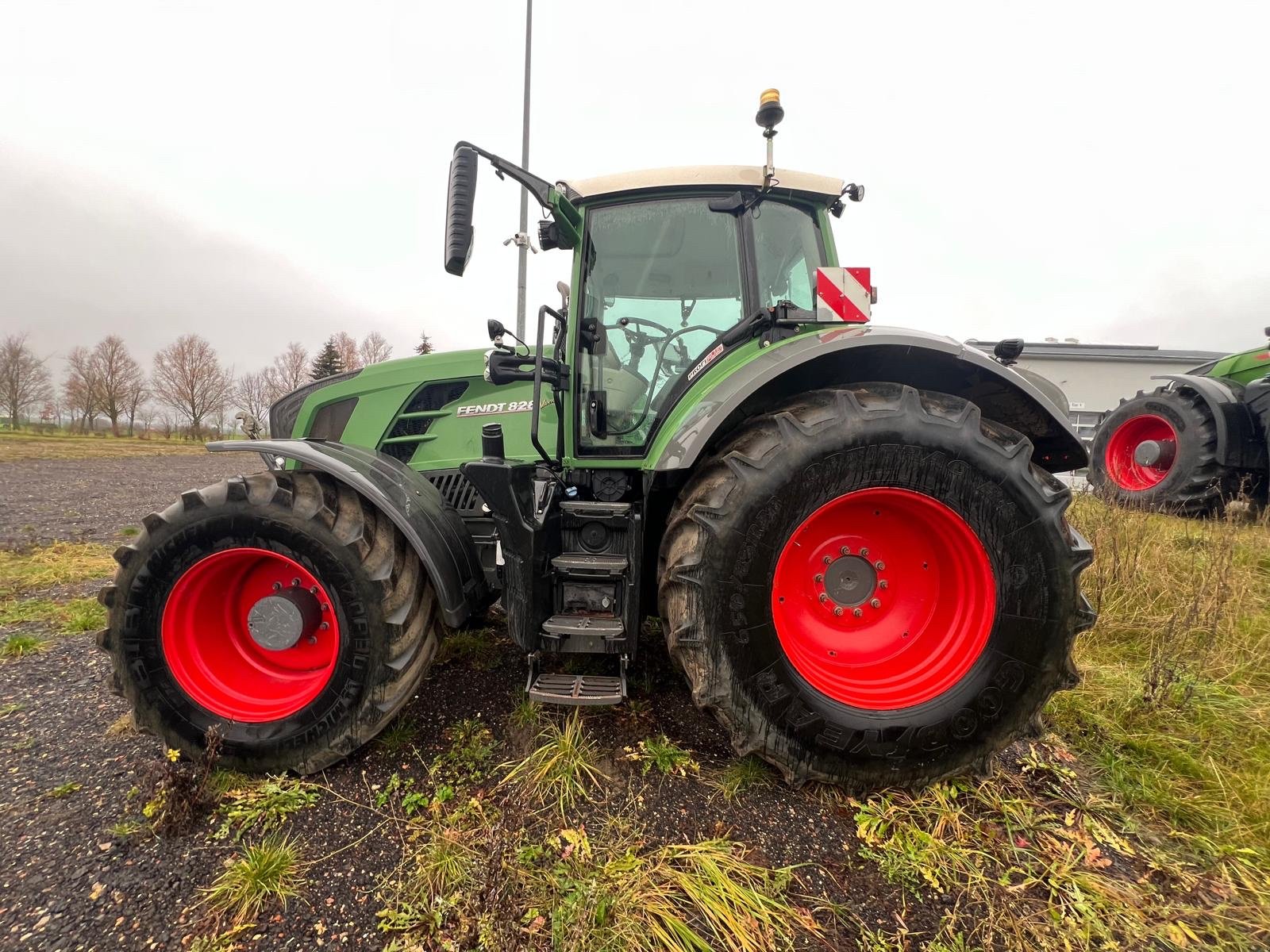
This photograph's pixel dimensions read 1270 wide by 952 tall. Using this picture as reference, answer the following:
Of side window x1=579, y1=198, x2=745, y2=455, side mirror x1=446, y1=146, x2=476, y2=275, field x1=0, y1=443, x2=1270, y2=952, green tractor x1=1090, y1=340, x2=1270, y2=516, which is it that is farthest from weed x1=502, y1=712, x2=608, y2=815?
green tractor x1=1090, y1=340, x2=1270, y2=516

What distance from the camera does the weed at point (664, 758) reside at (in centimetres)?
196

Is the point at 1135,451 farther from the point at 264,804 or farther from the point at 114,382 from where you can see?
the point at 114,382

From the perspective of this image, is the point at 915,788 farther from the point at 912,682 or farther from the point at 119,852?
the point at 119,852

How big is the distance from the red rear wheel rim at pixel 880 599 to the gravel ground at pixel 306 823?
1.59 feet

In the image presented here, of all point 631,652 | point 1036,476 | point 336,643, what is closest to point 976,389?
point 1036,476

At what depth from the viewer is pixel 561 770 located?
75.0 inches

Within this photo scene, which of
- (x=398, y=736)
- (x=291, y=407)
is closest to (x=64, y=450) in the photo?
(x=291, y=407)

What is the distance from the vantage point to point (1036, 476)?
6.10ft

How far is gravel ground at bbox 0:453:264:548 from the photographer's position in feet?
20.7

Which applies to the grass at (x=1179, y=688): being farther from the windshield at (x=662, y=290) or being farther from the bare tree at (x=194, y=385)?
the bare tree at (x=194, y=385)

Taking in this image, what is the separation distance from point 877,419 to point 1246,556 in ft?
14.6

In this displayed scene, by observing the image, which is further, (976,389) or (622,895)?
(976,389)

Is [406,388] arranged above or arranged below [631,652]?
above

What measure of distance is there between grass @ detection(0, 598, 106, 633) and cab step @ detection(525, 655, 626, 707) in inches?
123
